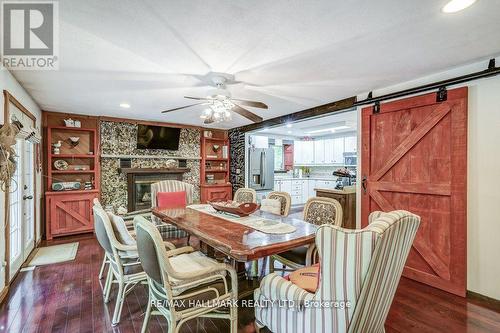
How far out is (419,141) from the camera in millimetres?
2814

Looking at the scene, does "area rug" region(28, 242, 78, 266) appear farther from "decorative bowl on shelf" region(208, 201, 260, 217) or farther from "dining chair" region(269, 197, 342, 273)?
"dining chair" region(269, 197, 342, 273)

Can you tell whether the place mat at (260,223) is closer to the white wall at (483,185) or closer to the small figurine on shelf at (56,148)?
the white wall at (483,185)

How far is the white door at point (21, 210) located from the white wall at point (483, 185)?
486cm

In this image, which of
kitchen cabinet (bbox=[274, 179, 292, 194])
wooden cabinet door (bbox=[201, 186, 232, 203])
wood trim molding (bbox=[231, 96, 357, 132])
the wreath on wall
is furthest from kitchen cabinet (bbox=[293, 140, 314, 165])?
the wreath on wall

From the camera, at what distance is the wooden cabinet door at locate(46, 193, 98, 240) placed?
4281mm

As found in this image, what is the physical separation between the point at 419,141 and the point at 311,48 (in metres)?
1.76

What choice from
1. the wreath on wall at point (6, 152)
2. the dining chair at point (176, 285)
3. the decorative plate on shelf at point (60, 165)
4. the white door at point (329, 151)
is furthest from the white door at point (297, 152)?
the wreath on wall at point (6, 152)

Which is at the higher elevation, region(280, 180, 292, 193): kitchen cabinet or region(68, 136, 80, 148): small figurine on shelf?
region(68, 136, 80, 148): small figurine on shelf

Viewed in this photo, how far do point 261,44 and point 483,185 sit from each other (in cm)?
253

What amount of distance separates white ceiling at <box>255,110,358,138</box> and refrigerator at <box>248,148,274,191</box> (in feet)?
2.00

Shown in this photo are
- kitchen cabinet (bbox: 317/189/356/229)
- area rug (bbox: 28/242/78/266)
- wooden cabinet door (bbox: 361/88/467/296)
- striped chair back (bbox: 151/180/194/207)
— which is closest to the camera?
wooden cabinet door (bbox: 361/88/467/296)

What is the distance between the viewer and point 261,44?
6.57 ft

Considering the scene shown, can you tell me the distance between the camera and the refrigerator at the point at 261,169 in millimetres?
6711

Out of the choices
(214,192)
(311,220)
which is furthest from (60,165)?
(311,220)
